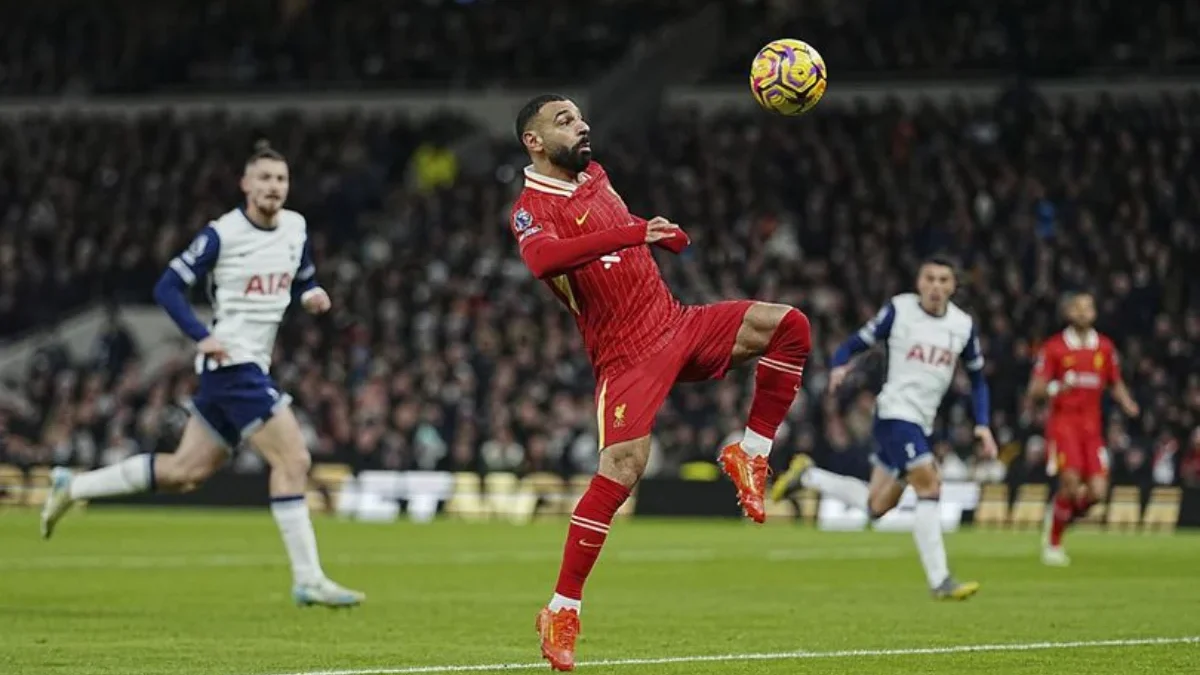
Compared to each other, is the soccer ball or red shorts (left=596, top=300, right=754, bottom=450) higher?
the soccer ball

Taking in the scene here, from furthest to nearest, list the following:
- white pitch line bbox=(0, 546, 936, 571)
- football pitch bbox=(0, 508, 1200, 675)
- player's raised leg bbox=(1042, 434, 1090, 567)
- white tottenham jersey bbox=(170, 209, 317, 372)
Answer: player's raised leg bbox=(1042, 434, 1090, 567)
white pitch line bbox=(0, 546, 936, 571)
white tottenham jersey bbox=(170, 209, 317, 372)
football pitch bbox=(0, 508, 1200, 675)

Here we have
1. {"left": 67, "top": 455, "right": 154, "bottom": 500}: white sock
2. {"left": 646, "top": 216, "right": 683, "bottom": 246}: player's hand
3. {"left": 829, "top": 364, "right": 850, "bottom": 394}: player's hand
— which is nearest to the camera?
{"left": 646, "top": 216, "right": 683, "bottom": 246}: player's hand

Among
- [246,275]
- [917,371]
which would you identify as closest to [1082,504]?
[917,371]

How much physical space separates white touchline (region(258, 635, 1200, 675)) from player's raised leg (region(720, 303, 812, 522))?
0.81 meters

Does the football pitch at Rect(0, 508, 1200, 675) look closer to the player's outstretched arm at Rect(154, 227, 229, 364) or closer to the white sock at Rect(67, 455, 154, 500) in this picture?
the white sock at Rect(67, 455, 154, 500)

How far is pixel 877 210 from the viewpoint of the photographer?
A: 31297 millimetres

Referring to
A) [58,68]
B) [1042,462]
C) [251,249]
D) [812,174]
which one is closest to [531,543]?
[1042,462]

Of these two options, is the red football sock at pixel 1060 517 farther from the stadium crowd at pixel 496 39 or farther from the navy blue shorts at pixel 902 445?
the stadium crowd at pixel 496 39

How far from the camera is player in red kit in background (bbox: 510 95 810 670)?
9.84 m

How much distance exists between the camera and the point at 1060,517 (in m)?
19.2

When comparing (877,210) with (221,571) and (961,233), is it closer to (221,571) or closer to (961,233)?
(961,233)

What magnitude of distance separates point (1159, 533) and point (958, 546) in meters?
4.22

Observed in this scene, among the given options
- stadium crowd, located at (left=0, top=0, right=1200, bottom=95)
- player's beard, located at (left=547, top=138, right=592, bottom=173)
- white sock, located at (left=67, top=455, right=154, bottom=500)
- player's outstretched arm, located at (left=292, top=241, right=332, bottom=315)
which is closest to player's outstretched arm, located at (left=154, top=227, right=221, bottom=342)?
player's outstretched arm, located at (left=292, top=241, right=332, bottom=315)

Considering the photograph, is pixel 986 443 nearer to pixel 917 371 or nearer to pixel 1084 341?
pixel 917 371
